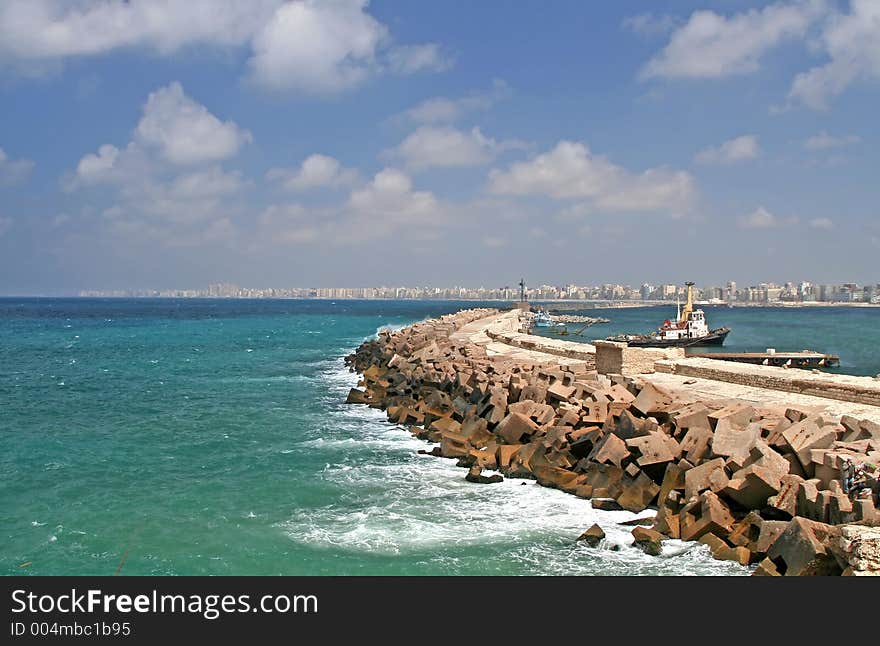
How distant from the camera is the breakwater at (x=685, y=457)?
725 cm

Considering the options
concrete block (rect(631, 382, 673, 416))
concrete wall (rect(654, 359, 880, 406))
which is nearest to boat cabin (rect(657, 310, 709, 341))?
concrete wall (rect(654, 359, 880, 406))

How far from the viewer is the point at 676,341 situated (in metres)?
45.6

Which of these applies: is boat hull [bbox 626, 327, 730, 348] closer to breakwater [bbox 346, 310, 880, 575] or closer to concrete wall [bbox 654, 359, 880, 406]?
concrete wall [bbox 654, 359, 880, 406]

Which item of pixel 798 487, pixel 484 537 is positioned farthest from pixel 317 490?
pixel 798 487

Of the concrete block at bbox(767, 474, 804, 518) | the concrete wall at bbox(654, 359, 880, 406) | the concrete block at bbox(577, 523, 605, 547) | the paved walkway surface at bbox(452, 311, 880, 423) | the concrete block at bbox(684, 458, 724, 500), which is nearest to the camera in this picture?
the concrete block at bbox(767, 474, 804, 518)

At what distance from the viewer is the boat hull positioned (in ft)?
144

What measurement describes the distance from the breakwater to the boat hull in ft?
90.9

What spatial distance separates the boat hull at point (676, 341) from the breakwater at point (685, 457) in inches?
1091

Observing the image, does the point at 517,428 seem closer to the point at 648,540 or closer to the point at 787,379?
the point at 648,540

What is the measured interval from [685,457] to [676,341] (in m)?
37.8

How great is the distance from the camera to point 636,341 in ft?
145

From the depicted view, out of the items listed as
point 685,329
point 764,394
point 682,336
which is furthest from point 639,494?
point 685,329

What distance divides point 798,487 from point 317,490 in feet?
25.8
